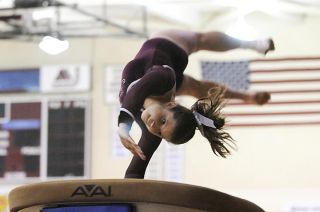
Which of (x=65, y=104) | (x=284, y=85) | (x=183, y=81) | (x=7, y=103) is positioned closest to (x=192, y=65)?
(x=284, y=85)

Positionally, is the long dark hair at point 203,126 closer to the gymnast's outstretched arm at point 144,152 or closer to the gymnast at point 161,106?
the gymnast at point 161,106

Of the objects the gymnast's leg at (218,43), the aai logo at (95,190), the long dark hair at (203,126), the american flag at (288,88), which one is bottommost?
the aai logo at (95,190)

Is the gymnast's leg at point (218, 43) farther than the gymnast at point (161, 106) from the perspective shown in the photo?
Yes

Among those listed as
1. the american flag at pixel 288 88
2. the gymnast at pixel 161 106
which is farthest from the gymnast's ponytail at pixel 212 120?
the american flag at pixel 288 88

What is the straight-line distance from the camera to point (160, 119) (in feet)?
5.35

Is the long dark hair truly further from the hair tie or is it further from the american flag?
the american flag

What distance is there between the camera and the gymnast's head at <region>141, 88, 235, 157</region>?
1.62 meters

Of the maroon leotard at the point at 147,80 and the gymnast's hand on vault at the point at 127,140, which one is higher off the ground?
the maroon leotard at the point at 147,80

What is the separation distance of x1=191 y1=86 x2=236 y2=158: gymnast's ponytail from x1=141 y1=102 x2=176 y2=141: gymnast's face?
6cm

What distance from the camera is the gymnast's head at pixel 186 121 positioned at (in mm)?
1619

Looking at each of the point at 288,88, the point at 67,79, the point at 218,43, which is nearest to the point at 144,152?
the point at 218,43

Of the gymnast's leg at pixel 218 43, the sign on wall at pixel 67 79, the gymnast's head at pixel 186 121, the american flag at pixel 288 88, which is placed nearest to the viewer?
the gymnast's head at pixel 186 121

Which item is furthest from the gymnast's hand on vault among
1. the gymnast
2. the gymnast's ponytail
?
the gymnast's ponytail

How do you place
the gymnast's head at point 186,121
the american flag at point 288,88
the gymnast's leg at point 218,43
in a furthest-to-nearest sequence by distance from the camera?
the american flag at point 288,88, the gymnast's leg at point 218,43, the gymnast's head at point 186,121
